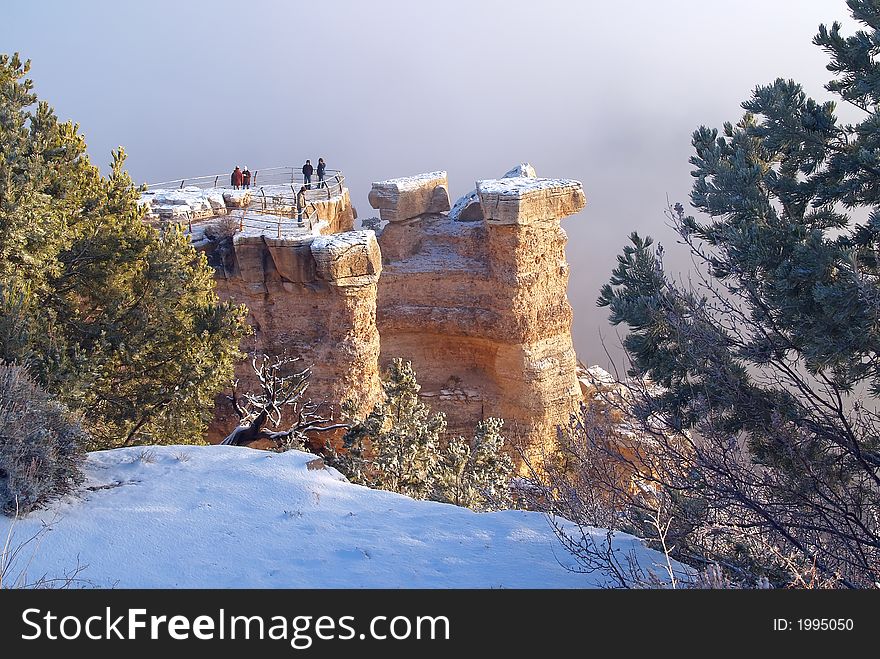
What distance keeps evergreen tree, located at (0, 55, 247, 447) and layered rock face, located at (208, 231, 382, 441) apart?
5.05m

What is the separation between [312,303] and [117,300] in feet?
22.6

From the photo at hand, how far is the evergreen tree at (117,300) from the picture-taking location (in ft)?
38.3

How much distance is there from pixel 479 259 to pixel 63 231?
571 inches

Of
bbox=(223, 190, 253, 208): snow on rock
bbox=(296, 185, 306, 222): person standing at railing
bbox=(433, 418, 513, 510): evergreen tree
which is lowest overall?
bbox=(433, 418, 513, 510): evergreen tree

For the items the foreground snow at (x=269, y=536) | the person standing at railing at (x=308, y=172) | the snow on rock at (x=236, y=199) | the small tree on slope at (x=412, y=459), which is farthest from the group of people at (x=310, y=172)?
the foreground snow at (x=269, y=536)

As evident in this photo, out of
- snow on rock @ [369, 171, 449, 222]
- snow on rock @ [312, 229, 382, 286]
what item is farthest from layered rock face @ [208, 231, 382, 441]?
snow on rock @ [369, 171, 449, 222]

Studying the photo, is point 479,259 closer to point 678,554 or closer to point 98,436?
point 98,436

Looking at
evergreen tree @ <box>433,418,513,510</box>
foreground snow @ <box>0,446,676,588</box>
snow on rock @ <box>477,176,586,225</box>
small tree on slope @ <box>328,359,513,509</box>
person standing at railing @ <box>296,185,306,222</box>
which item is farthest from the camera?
snow on rock @ <box>477,176,586,225</box>

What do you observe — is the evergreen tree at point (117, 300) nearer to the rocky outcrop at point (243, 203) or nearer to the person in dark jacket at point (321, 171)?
the rocky outcrop at point (243, 203)

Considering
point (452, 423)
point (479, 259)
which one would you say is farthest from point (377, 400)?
point (479, 259)

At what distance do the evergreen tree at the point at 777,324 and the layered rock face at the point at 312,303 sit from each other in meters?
11.9

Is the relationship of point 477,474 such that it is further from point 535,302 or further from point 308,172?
point 308,172

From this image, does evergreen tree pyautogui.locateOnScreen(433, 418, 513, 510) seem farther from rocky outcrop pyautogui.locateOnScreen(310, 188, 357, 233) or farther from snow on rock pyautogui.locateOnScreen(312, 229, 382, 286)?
rocky outcrop pyautogui.locateOnScreen(310, 188, 357, 233)

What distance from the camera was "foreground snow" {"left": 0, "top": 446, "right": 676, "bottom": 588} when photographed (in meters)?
6.21
